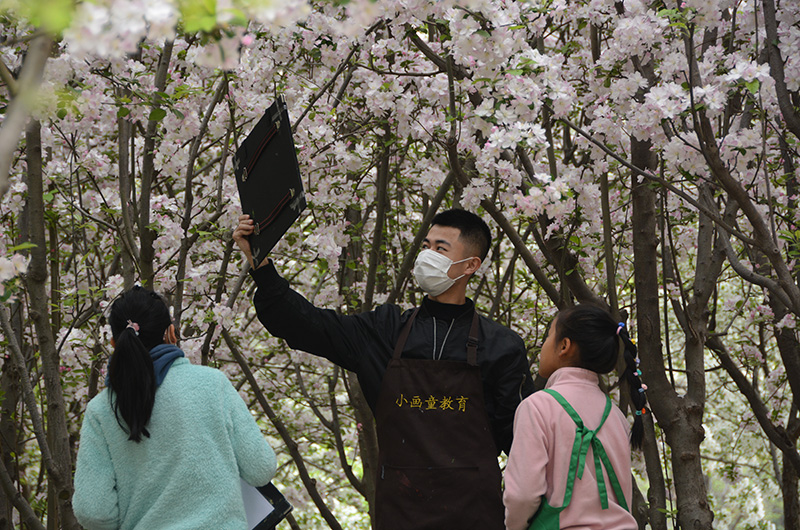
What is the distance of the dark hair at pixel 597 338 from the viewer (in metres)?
2.47

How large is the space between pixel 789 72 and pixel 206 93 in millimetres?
2925

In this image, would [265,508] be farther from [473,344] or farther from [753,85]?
[753,85]

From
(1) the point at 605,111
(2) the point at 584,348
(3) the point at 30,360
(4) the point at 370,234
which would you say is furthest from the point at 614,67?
(3) the point at 30,360

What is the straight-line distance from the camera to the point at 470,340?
2.70m

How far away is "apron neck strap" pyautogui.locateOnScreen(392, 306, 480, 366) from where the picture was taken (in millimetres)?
2666

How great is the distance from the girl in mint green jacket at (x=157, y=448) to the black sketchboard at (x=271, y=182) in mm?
420

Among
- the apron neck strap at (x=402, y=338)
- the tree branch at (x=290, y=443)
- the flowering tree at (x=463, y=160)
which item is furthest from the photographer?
the tree branch at (x=290, y=443)

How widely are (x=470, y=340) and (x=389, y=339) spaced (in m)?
0.29

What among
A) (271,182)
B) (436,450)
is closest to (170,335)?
(271,182)

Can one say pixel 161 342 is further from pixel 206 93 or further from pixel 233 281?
pixel 233 281

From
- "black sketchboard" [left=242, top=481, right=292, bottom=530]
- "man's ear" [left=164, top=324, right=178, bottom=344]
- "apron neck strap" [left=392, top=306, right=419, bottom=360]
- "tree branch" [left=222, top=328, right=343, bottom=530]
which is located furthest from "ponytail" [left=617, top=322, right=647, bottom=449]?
"tree branch" [left=222, top=328, right=343, bottom=530]

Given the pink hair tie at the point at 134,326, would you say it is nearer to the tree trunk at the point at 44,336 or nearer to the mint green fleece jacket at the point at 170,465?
the mint green fleece jacket at the point at 170,465

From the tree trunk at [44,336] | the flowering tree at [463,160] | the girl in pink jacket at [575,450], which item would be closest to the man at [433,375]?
the girl in pink jacket at [575,450]

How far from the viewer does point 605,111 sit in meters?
3.77
